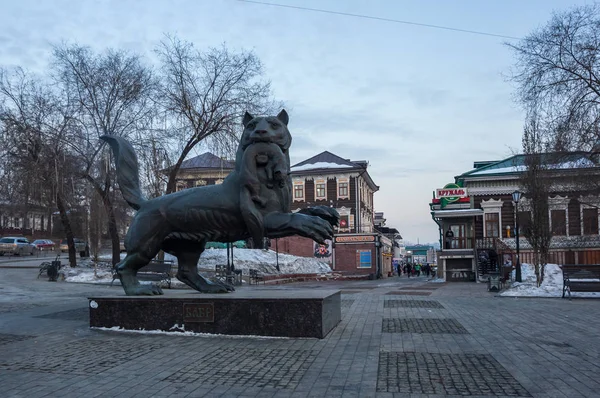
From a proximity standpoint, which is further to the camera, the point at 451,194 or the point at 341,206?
the point at 341,206

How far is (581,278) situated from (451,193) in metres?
19.0

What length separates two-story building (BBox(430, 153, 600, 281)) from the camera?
33625mm

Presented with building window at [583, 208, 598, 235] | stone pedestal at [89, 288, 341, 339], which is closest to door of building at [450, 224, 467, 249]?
building window at [583, 208, 598, 235]

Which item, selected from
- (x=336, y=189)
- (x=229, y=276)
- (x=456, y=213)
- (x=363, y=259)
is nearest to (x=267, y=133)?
(x=229, y=276)

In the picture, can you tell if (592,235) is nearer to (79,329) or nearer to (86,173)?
(86,173)

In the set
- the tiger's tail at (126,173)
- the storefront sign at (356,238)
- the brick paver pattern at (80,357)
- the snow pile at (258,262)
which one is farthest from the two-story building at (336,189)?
the brick paver pattern at (80,357)

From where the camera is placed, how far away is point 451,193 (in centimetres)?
3666

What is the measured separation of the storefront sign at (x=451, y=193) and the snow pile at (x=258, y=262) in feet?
35.7

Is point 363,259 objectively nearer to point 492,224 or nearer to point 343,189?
point 343,189

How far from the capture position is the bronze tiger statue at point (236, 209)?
8523 mm

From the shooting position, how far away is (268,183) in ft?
28.5

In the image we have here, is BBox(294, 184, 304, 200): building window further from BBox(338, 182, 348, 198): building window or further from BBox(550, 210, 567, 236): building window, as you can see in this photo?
BBox(550, 210, 567, 236): building window

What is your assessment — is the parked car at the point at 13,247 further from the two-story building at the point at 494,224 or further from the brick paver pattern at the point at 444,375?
the brick paver pattern at the point at 444,375

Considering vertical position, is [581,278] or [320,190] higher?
[320,190]
